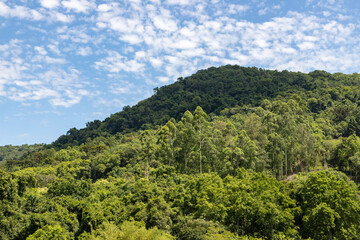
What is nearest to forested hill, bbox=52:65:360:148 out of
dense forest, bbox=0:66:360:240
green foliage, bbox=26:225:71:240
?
dense forest, bbox=0:66:360:240

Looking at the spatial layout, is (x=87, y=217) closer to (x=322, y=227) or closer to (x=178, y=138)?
(x=178, y=138)

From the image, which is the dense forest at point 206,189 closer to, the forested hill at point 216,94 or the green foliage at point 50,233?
the green foliage at point 50,233

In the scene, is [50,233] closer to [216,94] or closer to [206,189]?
[206,189]

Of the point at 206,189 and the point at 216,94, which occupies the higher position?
the point at 216,94

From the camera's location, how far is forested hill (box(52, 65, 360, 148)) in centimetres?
11994

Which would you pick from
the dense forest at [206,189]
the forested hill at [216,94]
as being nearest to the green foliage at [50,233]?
the dense forest at [206,189]

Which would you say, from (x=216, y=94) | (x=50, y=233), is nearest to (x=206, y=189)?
(x=50, y=233)

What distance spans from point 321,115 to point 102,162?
224 ft

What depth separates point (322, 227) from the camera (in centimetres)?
2922

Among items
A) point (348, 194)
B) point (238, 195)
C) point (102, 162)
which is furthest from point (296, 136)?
point (102, 162)

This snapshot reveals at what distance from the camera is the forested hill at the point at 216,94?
119938 mm

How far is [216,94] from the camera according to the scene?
5881 inches

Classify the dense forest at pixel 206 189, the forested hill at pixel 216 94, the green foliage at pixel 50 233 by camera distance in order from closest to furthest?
the green foliage at pixel 50 233, the dense forest at pixel 206 189, the forested hill at pixel 216 94

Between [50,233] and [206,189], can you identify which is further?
[206,189]
